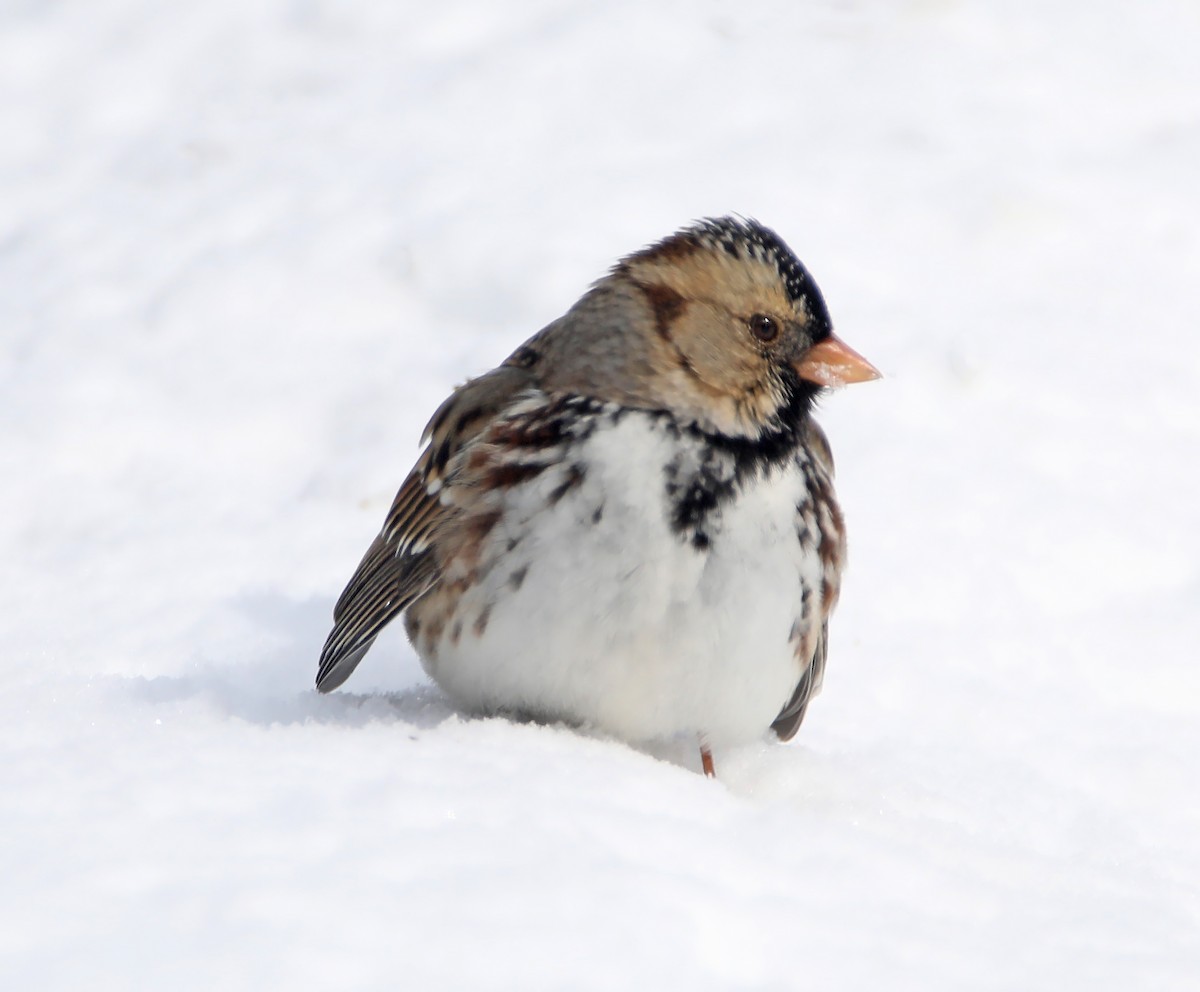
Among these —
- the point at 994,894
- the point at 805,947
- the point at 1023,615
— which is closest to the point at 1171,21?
the point at 1023,615

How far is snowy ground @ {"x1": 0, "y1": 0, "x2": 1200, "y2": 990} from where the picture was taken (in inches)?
107

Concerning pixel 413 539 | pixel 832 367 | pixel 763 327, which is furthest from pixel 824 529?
pixel 413 539

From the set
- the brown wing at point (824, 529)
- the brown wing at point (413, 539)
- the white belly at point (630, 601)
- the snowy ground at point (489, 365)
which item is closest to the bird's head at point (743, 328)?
the brown wing at point (824, 529)

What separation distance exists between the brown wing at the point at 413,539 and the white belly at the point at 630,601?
259mm

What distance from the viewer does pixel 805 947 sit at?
2.69 metres

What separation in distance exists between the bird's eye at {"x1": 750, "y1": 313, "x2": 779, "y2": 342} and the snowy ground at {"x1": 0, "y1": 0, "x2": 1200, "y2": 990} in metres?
1.03

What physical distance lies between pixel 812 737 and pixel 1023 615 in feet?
3.43

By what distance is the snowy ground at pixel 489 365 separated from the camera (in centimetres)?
272

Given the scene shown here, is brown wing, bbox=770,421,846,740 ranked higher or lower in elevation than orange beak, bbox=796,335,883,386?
lower

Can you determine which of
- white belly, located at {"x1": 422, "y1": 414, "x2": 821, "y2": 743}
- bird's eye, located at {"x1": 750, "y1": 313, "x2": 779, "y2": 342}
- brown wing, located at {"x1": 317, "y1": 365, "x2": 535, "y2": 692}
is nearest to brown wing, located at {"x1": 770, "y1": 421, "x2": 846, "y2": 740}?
white belly, located at {"x1": 422, "y1": 414, "x2": 821, "y2": 743}

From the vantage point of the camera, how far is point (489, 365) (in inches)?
252

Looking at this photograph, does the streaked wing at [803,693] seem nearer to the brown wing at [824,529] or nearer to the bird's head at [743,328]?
the brown wing at [824,529]

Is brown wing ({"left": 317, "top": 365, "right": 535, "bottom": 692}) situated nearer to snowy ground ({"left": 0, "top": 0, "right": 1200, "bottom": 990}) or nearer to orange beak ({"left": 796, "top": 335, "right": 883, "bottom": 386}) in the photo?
snowy ground ({"left": 0, "top": 0, "right": 1200, "bottom": 990})

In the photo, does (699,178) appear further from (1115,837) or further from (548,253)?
(1115,837)
